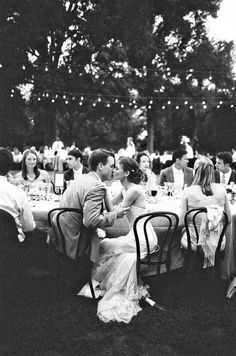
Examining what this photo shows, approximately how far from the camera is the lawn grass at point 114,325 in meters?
3.31

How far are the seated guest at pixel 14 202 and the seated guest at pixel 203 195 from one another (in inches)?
59.3

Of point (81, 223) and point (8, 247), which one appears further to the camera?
point (81, 223)

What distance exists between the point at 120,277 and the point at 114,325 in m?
0.45

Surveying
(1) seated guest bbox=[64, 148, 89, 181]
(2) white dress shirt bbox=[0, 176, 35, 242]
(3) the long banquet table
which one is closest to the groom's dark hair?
(2) white dress shirt bbox=[0, 176, 35, 242]

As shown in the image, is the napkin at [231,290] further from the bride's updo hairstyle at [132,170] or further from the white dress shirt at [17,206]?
the white dress shirt at [17,206]

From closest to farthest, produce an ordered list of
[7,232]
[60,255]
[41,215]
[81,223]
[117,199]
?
[7,232], [81,223], [60,255], [41,215], [117,199]

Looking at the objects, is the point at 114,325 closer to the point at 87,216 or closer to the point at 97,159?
the point at 87,216

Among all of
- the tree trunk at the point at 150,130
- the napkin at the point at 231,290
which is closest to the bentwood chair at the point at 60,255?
the napkin at the point at 231,290

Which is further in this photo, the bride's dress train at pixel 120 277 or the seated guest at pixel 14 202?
the bride's dress train at pixel 120 277

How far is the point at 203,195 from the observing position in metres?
4.26

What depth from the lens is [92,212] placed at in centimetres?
375

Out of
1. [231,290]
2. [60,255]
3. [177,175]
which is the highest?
[177,175]

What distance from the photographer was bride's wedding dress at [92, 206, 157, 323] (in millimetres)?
3822

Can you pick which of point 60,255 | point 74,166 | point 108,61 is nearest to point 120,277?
point 60,255
